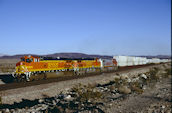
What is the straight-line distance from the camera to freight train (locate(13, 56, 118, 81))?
2069 cm

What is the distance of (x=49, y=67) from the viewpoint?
78.3ft

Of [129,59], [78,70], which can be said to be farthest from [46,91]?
[129,59]

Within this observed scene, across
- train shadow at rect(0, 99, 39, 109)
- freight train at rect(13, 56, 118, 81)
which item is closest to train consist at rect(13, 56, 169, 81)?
freight train at rect(13, 56, 118, 81)

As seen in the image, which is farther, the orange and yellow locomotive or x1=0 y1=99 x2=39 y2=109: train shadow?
the orange and yellow locomotive

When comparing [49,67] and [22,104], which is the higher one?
[49,67]

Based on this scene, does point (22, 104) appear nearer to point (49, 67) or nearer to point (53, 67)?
point (49, 67)

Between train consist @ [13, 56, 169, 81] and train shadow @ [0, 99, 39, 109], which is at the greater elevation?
train consist @ [13, 56, 169, 81]

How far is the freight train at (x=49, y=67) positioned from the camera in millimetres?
20688

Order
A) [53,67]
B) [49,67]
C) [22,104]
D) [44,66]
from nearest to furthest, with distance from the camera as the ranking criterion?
[22,104]
[44,66]
[49,67]
[53,67]

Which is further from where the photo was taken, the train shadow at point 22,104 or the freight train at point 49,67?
the freight train at point 49,67

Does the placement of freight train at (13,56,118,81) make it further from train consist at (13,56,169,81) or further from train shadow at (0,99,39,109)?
train shadow at (0,99,39,109)

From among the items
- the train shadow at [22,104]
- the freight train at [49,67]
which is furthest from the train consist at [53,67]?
the train shadow at [22,104]

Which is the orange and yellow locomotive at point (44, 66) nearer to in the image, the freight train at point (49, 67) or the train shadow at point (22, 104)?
the freight train at point (49, 67)

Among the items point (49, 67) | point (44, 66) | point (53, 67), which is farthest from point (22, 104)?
point (53, 67)
